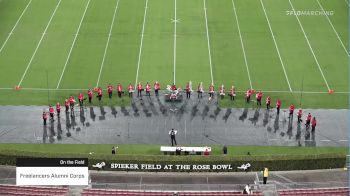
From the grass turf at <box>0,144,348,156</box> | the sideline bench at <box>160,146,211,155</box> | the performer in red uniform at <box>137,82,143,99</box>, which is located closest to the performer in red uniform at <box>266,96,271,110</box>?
the grass turf at <box>0,144,348,156</box>

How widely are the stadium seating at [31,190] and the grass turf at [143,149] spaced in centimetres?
482

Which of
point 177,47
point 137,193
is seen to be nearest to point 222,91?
point 177,47

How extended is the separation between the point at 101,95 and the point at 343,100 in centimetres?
1305

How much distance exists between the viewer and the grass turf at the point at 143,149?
3525 centimetres

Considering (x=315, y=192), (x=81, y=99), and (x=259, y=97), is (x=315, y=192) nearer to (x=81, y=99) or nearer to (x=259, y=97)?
(x=259, y=97)

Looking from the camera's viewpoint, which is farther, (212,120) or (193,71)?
(193,71)

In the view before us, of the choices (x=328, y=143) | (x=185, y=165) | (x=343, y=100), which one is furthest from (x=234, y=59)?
(x=185, y=165)

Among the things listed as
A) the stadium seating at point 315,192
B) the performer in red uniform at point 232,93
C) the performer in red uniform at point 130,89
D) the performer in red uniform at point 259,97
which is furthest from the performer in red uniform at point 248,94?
the stadium seating at point 315,192

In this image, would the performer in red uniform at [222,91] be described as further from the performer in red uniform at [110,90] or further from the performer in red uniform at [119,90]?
the performer in red uniform at [110,90]

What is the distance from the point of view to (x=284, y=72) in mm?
42906

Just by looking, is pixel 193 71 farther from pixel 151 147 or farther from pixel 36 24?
pixel 36 24

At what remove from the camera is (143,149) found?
35531 millimetres

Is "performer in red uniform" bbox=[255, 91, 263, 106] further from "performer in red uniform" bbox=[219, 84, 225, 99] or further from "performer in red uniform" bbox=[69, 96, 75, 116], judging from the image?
"performer in red uniform" bbox=[69, 96, 75, 116]

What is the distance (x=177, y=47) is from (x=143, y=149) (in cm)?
1184
